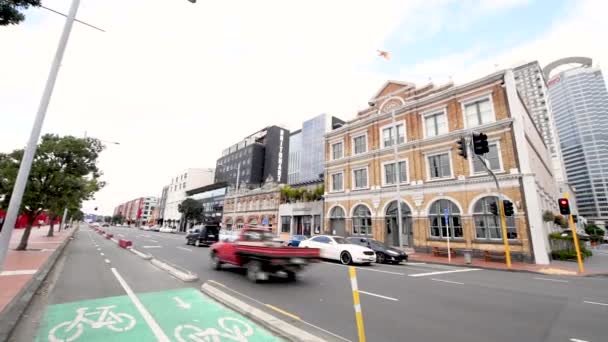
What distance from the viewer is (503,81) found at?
21.2 meters

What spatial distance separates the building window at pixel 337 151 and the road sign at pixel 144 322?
88.6 ft

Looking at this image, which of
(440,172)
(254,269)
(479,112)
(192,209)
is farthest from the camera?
(192,209)

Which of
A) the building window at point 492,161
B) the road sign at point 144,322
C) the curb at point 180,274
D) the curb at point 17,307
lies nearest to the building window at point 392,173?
the building window at point 492,161

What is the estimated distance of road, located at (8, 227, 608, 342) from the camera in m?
5.07

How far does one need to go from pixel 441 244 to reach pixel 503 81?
1378 cm

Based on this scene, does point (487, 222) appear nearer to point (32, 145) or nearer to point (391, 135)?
point (391, 135)

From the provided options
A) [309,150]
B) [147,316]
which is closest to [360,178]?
[147,316]

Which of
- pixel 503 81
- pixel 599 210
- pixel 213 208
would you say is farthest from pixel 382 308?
pixel 599 210

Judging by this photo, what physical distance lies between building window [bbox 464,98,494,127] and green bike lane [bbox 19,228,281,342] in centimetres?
2380

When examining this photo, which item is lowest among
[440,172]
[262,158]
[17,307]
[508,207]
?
[17,307]

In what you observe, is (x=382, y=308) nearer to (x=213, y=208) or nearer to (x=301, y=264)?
(x=301, y=264)

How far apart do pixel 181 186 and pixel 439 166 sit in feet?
296

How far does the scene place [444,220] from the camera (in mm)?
22438

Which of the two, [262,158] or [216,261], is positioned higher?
[262,158]
